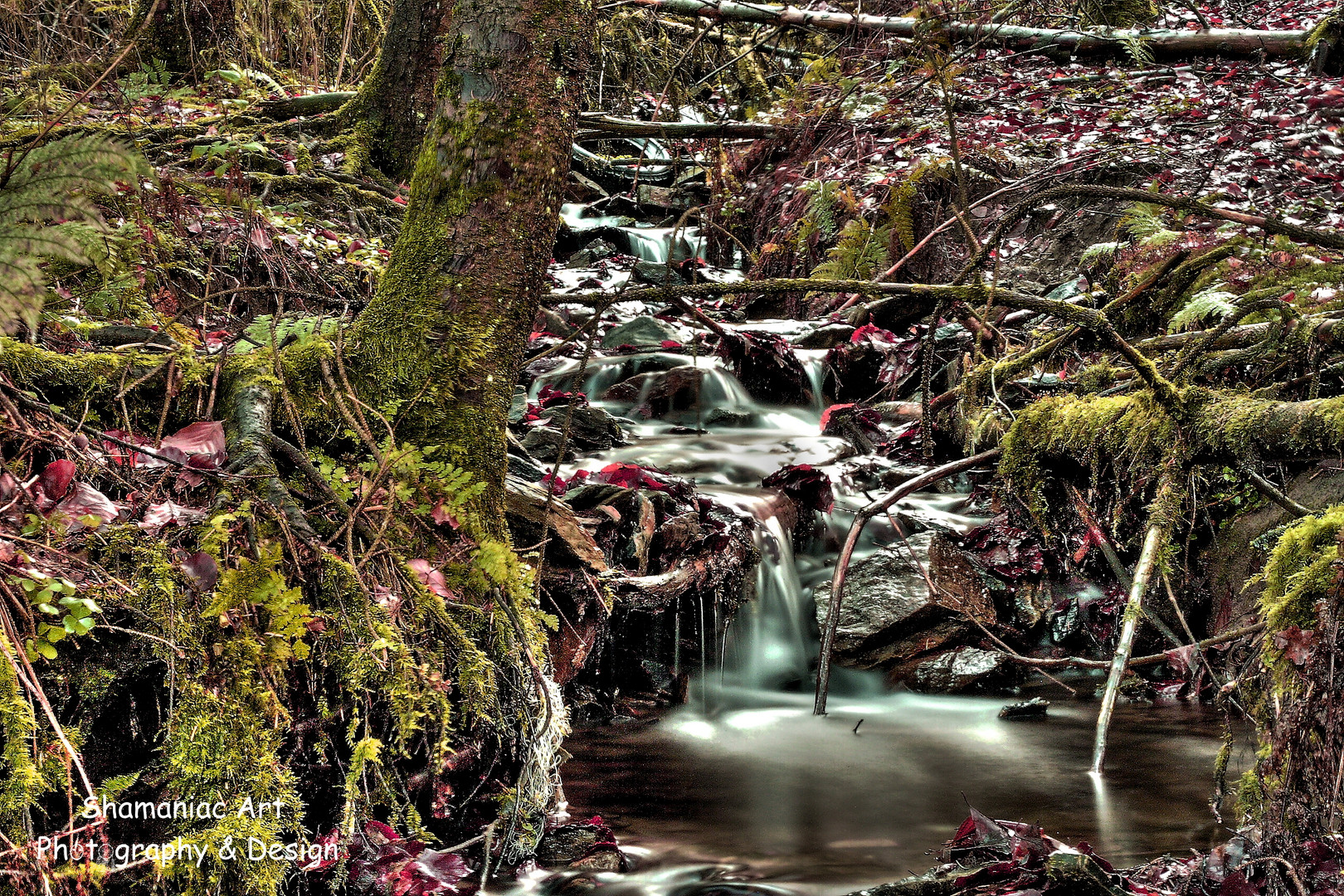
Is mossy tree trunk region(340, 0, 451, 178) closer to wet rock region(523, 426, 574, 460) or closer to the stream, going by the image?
wet rock region(523, 426, 574, 460)

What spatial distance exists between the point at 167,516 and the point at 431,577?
2.37ft

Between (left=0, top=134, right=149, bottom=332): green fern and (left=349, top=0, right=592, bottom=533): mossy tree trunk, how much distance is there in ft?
2.91

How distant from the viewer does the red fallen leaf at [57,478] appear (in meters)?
2.44

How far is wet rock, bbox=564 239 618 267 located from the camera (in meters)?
10.1

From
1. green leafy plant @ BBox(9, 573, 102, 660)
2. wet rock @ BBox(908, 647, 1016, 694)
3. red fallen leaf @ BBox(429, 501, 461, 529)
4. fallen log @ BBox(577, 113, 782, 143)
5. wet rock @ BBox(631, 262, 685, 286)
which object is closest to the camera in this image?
green leafy plant @ BBox(9, 573, 102, 660)

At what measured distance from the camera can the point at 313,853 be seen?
2.39 meters

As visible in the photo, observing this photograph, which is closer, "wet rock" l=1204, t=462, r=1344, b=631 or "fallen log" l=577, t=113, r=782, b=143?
"wet rock" l=1204, t=462, r=1344, b=631

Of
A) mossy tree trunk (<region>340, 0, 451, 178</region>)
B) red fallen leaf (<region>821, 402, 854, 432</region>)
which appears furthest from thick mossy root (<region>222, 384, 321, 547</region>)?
red fallen leaf (<region>821, 402, 854, 432</region>)

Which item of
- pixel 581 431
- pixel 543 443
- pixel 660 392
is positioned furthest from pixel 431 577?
pixel 660 392

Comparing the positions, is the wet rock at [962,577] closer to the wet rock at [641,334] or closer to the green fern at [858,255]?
the green fern at [858,255]

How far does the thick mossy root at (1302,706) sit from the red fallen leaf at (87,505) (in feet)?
9.79

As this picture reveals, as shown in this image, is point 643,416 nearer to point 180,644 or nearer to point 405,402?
point 405,402

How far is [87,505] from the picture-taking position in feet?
8.02

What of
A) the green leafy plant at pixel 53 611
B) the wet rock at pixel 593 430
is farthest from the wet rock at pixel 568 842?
the wet rock at pixel 593 430
